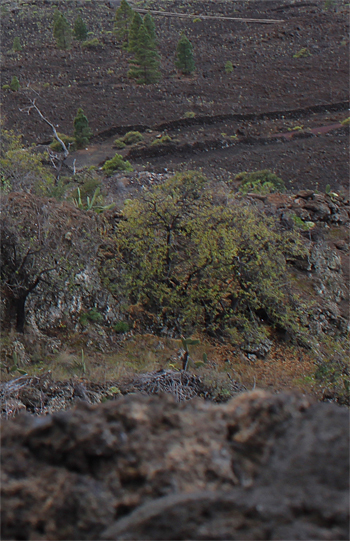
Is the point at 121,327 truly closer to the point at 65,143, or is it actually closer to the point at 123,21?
the point at 65,143

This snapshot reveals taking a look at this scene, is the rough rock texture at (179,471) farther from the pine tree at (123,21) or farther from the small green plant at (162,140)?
the pine tree at (123,21)

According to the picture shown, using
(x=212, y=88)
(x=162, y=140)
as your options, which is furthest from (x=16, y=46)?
(x=162, y=140)

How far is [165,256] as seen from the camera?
12.1m

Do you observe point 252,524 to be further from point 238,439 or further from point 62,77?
point 62,77

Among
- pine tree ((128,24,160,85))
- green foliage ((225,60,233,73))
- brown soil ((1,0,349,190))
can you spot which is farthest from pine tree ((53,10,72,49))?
green foliage ((225,60,233,73))

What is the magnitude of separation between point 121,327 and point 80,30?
48.5 metres

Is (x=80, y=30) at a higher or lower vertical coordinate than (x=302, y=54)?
higher

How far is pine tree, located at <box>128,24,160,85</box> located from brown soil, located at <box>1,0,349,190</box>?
107 cm

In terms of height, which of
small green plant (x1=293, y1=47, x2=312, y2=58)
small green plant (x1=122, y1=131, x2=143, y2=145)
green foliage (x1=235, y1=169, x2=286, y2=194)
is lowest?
green foliage (x1=235, y1=169, x2=286, y2=194)

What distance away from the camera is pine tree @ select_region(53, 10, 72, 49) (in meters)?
50.8

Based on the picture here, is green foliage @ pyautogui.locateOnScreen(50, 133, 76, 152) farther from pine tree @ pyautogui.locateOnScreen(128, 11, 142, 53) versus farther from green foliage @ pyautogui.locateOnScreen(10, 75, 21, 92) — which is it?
pine tree @ pyautogui.locateOnScreen(128, 11, 142, 53)

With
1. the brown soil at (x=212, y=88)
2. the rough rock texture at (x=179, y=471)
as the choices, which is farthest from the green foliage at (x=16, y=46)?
the rough rock texture at (x=179, y=471)

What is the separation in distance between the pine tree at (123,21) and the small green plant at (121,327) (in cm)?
4672

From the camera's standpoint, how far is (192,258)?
1206 cm
